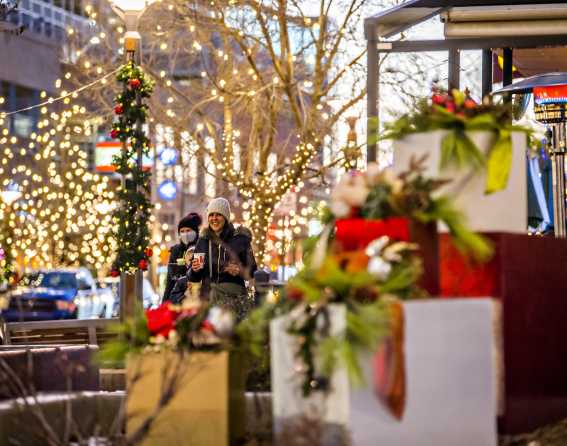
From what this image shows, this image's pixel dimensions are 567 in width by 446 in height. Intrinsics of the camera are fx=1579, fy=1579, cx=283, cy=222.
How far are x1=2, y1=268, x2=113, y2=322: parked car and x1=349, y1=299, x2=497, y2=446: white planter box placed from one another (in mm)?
23930

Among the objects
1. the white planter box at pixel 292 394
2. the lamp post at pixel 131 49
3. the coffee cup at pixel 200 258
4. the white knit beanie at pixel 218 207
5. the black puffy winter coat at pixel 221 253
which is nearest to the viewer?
the white planter box at pixel 292 394

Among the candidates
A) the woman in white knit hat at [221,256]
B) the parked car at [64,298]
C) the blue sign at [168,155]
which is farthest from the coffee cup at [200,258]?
the blue sign at [168,155]

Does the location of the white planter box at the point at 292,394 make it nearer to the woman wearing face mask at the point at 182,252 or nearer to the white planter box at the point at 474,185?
the white planter box at the point at 474,185

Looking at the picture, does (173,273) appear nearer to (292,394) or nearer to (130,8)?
(130,8)

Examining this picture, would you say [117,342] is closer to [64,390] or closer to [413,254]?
[413,254]

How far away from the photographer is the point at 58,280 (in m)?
36.1

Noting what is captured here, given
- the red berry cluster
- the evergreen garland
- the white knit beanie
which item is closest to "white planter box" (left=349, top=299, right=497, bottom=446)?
the red berry cluster

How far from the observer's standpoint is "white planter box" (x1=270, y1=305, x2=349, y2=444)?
704cm

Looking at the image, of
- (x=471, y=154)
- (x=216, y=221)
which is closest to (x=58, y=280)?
(x=216, y=221)

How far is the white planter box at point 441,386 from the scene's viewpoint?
706 centimetres

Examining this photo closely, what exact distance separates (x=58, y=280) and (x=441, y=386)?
96.9 feet

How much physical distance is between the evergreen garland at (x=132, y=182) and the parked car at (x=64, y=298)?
11167 mm

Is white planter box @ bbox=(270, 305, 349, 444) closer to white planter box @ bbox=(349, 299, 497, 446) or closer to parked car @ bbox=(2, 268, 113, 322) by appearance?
white planter box @ bbox=(349, 299, 497, 446)

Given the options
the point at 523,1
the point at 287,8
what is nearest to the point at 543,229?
the point at 523,1
